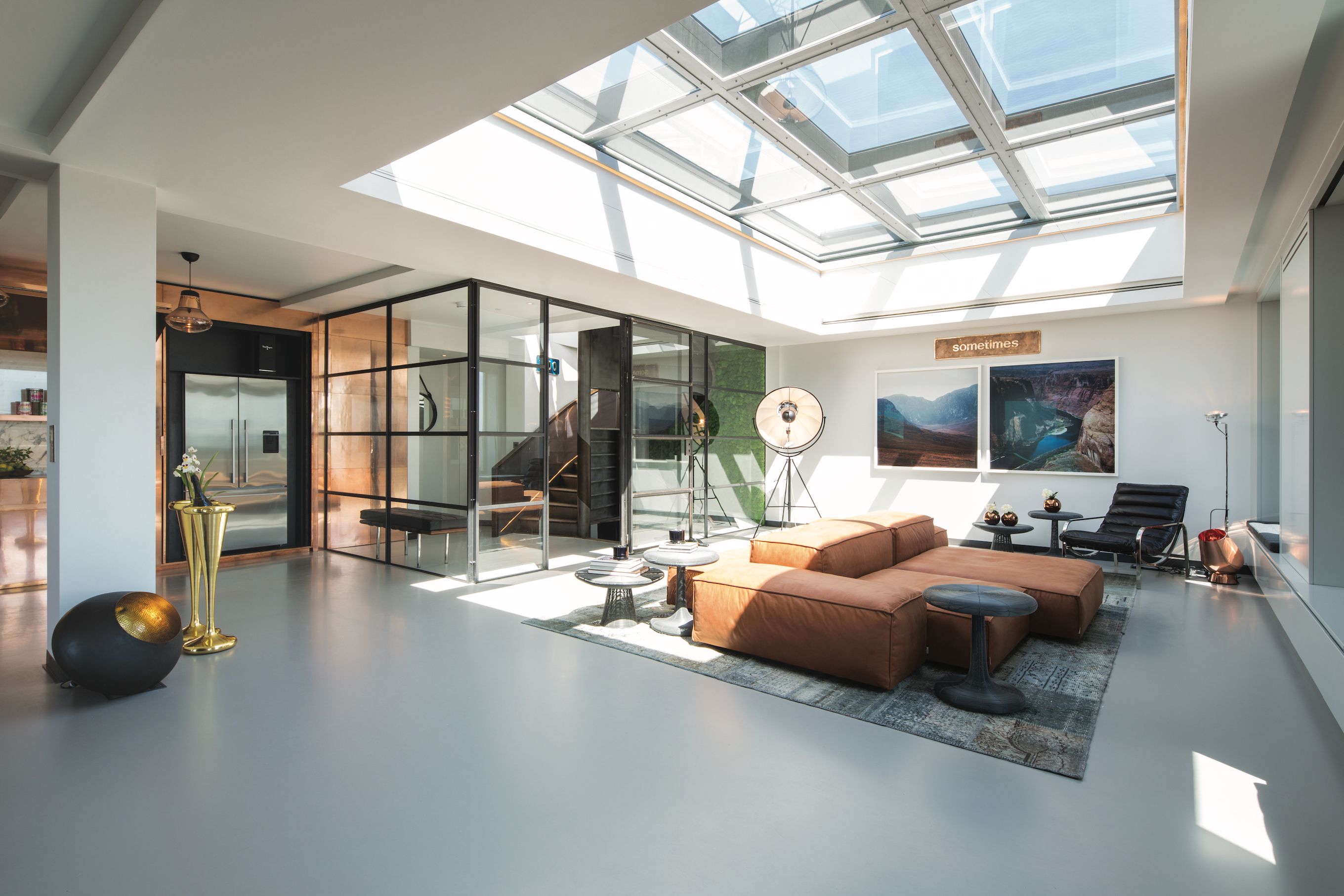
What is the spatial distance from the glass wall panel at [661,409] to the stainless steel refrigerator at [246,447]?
4045mm

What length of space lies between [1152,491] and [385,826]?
7.41 metres

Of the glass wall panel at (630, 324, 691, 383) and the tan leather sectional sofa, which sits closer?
the tan leather sectional sofa

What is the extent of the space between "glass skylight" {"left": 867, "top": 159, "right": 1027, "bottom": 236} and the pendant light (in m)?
5.93

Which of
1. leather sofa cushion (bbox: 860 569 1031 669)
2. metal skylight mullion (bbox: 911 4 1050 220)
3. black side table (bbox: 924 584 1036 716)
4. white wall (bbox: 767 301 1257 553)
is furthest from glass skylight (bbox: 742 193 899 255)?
black side table (bbox: 924 584 1036 716)

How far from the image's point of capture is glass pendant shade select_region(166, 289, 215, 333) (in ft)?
18.0

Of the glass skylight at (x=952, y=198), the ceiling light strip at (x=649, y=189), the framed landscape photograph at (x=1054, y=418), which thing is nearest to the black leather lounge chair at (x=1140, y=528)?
the framed landscape photograph at (x=1054, y=418)

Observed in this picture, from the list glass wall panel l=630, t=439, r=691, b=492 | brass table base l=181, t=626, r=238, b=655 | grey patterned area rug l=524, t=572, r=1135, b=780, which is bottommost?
grey patterned area rug l=524, t=572, r=1135, b=780

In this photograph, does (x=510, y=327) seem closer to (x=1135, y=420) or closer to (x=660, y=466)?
(x=660, y=466)

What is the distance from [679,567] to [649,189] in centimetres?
329

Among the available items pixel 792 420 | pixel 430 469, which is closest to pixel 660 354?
pixel 792 420

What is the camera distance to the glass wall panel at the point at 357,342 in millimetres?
6945

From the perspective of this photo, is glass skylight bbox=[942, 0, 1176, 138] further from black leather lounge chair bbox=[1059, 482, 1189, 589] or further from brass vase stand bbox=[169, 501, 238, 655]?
brass vase stand bbox=[169, 501, 238, 655]

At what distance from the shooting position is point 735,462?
9.17 metres

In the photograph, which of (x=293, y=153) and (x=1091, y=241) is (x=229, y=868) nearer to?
(x=293, y=153)
